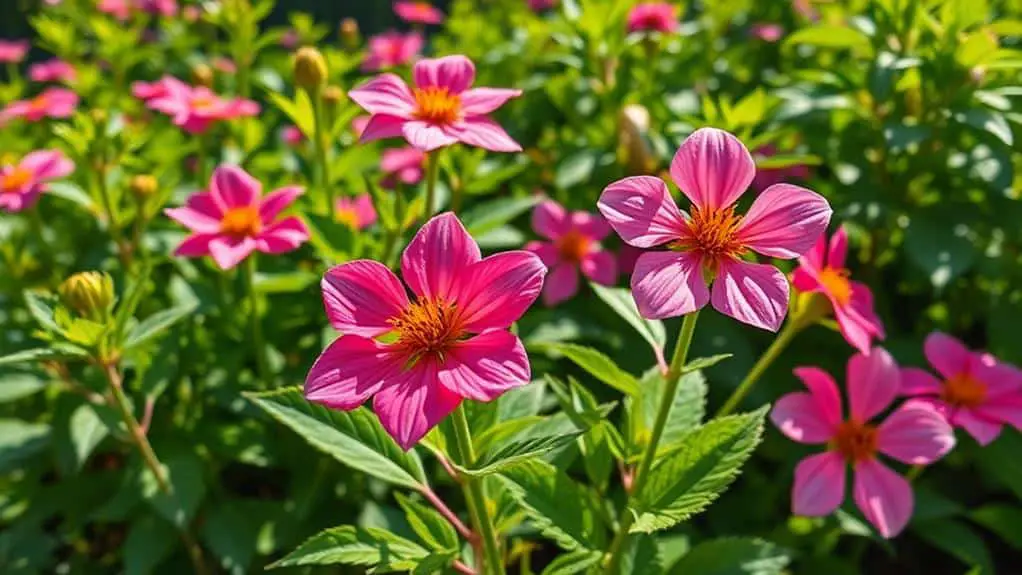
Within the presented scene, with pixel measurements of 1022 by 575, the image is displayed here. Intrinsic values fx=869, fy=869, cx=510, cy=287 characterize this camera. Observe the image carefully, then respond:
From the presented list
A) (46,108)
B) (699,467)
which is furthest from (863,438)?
(46,108)

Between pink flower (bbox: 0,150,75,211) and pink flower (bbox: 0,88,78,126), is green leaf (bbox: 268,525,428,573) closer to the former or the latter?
pink flower (bbox: 0,150,75,211)

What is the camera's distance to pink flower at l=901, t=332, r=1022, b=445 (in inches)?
49.4

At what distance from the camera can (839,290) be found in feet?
3.83

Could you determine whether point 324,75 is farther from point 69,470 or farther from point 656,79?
point 656,79

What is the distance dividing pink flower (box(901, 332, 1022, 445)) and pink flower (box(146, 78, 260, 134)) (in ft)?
4.33

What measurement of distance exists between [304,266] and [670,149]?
0.73 m

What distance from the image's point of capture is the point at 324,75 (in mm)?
1439

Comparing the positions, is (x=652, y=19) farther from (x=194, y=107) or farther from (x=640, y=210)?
(x=640, y=210)

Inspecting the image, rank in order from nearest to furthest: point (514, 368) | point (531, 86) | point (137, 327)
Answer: point (514, 368), point (137, 327), point (531, 86)

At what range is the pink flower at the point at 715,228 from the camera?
0.81 m

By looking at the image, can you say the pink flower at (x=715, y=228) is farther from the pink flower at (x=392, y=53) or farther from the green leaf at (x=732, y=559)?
the pink flower at (x=392, y=53)

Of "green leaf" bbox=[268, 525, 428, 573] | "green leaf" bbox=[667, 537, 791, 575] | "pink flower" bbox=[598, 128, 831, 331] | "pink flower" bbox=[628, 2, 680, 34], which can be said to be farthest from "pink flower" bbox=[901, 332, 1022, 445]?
"pink flower" bbox=[628, 2, 680, 34]

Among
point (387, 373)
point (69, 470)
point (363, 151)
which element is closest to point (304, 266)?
point (363, 151)

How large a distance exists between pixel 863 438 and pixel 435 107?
30.5 inches
